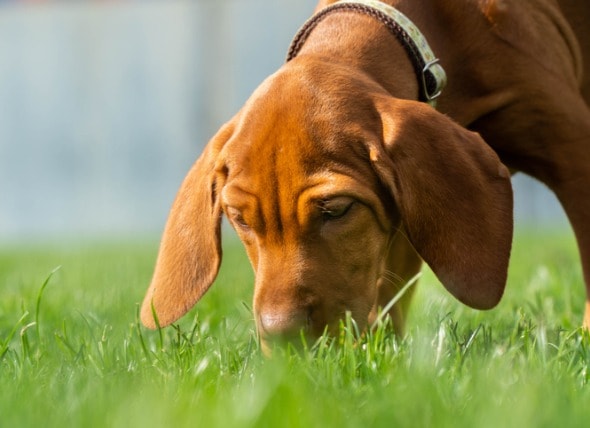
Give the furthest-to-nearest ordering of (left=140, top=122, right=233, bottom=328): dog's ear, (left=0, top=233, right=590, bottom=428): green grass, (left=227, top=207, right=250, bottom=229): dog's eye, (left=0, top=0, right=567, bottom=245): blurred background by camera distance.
Answer: (left=0, top=0, right=567, bottom=245): blurred background, (left=140, top=122, right=233, bottom=328): dog's ear, (left=227, top=207, right=250, bottom=229): dog's eye, (left=0, top=233, right=590, bottom=428): green grass

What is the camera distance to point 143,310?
2.99 m

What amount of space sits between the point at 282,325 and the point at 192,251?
602 mm

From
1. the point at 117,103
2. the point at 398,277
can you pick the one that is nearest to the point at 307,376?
the point at 398,277

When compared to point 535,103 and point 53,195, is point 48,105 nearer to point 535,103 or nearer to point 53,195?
point 53,195

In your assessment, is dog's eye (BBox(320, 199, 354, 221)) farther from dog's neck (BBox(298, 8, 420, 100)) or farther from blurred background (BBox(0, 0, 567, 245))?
blurred background (BBox(0, 0, 567, 245))

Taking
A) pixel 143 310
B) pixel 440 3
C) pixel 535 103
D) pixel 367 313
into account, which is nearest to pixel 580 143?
pixel 535 103

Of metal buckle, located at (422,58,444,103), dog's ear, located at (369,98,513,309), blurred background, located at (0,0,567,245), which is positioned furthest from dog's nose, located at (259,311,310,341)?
blurred background, located at (0,0,567,245)

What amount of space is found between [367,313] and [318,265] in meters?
0.20

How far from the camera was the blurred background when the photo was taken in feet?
38.3

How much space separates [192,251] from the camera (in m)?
2.97

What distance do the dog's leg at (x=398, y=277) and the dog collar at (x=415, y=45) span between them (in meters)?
0.43

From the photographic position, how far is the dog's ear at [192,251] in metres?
2.93

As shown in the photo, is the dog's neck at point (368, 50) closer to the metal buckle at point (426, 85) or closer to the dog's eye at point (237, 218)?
the metal buckle at point (426, 85)

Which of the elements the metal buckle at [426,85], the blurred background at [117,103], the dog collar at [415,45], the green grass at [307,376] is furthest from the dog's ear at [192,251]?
the blurred background at [117,103]
